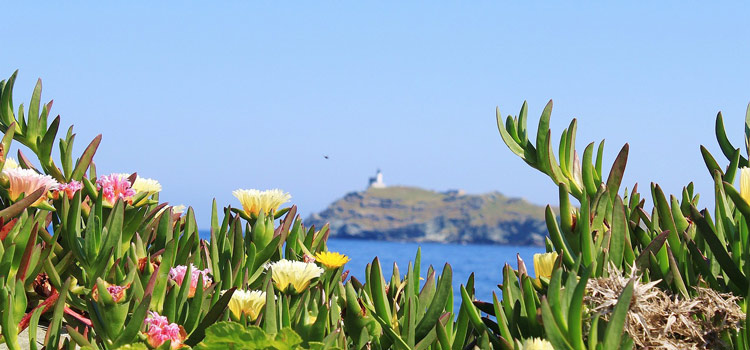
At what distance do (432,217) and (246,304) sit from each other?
438 feet

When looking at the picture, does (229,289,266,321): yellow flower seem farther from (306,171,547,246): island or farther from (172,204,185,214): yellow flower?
(306,171,547,246): island

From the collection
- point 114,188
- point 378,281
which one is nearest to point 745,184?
point 378,281

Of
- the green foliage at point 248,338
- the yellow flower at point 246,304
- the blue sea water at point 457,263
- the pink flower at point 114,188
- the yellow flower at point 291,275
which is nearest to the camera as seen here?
the green foliage at point 248,338

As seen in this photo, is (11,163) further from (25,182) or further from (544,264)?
(544,264)

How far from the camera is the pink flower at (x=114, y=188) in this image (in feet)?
7.07

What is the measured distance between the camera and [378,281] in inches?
67.8

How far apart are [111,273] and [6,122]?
0.90 metres

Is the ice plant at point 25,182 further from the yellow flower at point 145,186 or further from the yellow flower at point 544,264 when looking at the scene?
the yellow flower at point 544,264

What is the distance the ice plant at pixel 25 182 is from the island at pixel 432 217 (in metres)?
121

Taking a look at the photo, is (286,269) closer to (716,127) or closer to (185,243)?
(185,243)

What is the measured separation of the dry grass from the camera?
1.43 meters

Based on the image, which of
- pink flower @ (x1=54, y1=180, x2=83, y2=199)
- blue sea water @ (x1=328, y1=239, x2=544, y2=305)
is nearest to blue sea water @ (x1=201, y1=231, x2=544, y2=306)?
blue sea water @ (x1=328, y1=239, x2=544, y2=305)

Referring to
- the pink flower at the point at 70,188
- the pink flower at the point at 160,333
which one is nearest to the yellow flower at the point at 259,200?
the pink flower at the point at 70,188

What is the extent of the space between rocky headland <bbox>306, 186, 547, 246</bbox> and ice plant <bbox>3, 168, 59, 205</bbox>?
121m
